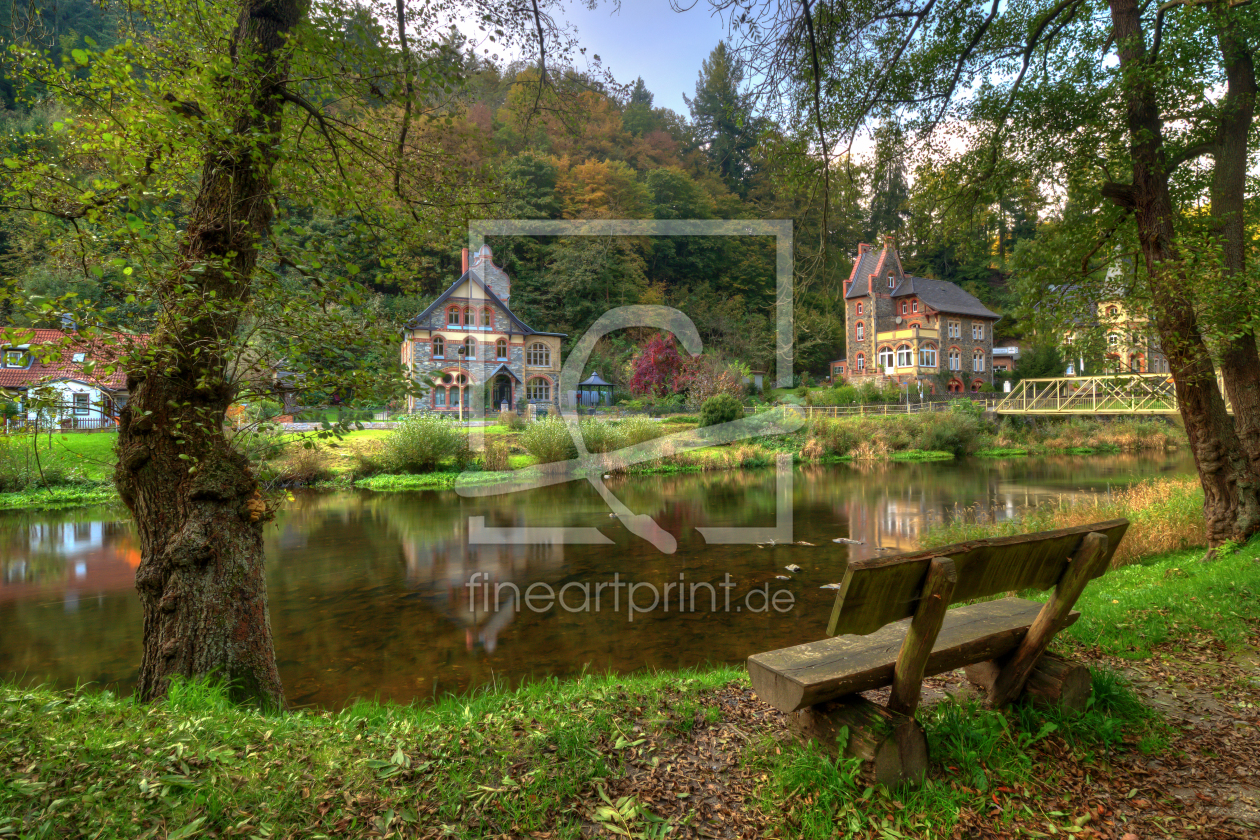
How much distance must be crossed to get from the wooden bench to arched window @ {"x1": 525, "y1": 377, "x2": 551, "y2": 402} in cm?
3334

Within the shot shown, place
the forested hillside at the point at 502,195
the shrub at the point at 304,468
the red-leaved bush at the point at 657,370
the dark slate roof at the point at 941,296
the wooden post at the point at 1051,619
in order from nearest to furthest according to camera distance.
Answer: the wooden post at the point at 1051,619, the forested hillside at the point at 502,195, the shrub at the point at 304,468, the red-leaved bush at the point at 657,370, the dark slate roof at the point at 941,296

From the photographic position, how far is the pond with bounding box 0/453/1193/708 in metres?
5.80

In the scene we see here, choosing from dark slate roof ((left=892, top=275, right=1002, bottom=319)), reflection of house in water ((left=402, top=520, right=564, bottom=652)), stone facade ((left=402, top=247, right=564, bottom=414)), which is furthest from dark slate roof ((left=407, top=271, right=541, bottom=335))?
dark slate roof ((left=892, top=275, right=1002, bottom=319))

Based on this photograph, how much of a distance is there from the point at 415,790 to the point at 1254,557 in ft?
23.7

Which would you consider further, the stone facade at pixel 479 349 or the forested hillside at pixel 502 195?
the stone facade at pixel 479 349

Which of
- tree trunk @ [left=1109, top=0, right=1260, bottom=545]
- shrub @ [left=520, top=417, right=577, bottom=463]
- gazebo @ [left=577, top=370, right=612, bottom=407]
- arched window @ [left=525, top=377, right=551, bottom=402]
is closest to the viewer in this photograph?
tree trunk @ [left=1109, top=0, right=1260, bottom=545]

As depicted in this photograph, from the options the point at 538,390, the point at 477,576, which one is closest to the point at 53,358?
the point at 477,576

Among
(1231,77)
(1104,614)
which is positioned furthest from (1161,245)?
(1104,614)

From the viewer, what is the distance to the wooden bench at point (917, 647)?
2201 mm

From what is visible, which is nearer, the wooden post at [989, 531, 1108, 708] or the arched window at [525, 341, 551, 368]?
the wooden post at [989, 531, 1108, 708]

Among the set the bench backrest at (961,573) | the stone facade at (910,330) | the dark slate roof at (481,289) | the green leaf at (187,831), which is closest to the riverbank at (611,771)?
the green leaf at (187,831)

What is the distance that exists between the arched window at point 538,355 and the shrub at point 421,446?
1604 centimetres

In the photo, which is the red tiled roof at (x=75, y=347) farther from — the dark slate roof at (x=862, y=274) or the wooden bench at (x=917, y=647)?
the dark slate roof at (x=862, y=274)

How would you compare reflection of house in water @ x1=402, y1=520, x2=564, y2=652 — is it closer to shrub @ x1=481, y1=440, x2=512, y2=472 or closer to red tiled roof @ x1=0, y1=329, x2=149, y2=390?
red tiled roof @ x1=0, y1=329, x2=149, y2=390
